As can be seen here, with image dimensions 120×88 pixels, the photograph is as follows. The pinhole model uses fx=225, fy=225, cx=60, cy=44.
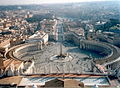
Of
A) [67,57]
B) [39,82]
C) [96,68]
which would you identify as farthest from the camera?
[67,57]

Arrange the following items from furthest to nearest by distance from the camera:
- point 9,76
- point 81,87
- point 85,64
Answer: point 85,64
point 9,76
point 81,87

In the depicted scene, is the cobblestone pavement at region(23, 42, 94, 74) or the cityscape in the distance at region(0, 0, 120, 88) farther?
the cobblestone pavement at region(23, 42, 94, 74)

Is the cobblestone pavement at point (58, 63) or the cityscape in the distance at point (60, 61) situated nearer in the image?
the cityscape in the distance at point (60, 61)

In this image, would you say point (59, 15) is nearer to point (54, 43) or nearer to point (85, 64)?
point (54, 43)

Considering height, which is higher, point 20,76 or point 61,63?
point 20,76

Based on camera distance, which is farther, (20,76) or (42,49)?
(42,49)

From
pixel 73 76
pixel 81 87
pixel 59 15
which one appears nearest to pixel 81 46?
pixel 73 76

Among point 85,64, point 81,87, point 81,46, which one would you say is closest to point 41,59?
point 85,64

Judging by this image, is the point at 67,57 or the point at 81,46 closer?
the point at 67,57

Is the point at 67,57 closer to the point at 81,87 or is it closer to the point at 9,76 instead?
the point at 9,76
